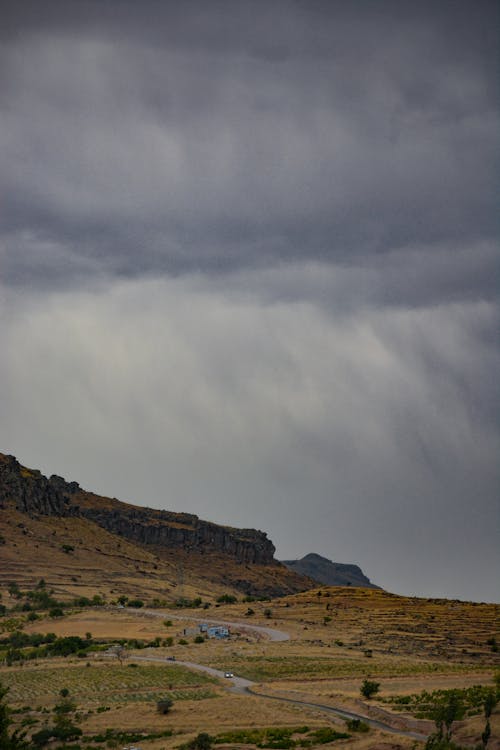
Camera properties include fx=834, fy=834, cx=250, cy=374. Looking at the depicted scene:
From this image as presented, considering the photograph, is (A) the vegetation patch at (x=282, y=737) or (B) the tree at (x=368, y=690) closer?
(A) the vegetation patch at (x=282, y=737)

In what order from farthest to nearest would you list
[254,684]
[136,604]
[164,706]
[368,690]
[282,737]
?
[136,604], [254,684], [368,690], [164,706], [282,737]

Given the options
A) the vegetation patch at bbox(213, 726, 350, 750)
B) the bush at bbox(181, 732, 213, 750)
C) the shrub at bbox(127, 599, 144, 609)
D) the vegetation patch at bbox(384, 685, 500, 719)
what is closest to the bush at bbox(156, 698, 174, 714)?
the vegetation patch at bbox(213, 726, 350, 750)

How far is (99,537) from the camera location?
199 m

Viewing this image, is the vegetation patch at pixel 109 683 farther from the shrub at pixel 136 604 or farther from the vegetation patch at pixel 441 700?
the shrub at pixel 136 604

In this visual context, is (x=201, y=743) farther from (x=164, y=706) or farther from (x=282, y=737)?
(x=164, y=706)

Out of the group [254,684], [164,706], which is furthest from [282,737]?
[254,684]

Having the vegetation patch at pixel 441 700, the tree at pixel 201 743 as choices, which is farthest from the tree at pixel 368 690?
the tree at pixel 201 743

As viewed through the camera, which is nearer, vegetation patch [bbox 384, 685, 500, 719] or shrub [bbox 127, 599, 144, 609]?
vegetation patch [bbox 384, 685, 500, 719]

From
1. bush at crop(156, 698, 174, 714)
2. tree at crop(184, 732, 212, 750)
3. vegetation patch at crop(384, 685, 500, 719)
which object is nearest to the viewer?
tree at crop(184, 732, 212, 750)

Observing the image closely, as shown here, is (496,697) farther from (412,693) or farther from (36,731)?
(36,731)

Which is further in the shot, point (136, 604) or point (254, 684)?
point (136, 604)

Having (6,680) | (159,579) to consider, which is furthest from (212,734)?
(159,579)

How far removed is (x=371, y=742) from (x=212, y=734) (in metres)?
11.2

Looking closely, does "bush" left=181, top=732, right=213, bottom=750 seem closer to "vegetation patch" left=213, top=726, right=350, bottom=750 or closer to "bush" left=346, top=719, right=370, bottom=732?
"vegetation patch" left=213, top=726, right=350, bottom=750
